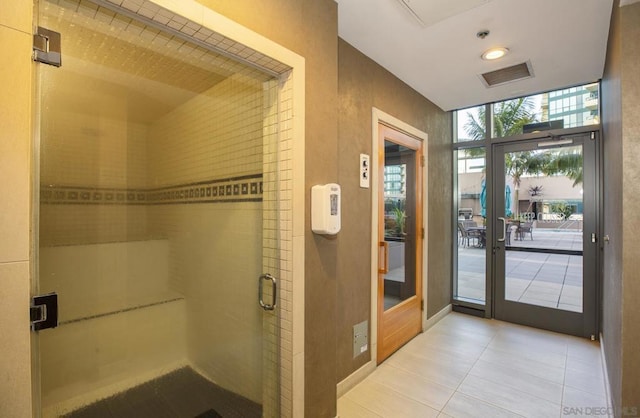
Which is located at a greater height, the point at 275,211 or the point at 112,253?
the point at 275,211

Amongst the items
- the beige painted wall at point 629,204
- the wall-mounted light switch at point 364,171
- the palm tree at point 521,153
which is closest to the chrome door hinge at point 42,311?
the wall-mounted light switch at point 364,171

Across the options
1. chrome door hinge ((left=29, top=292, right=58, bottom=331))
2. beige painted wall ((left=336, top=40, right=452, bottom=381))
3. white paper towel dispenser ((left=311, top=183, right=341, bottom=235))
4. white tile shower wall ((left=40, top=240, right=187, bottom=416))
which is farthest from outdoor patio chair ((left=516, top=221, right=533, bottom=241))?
chrome door hinge ((left=29, top=292, right=58, bottom=331))

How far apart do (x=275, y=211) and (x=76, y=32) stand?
119 cm

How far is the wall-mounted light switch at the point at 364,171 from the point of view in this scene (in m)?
2.61

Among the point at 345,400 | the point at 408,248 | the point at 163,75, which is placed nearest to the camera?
the point at 163,75

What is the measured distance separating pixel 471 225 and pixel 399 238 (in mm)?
1569

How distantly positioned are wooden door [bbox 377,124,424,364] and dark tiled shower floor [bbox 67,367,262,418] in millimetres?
1448

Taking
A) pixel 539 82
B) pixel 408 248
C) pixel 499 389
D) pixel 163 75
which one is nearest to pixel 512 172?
pixel 539 82

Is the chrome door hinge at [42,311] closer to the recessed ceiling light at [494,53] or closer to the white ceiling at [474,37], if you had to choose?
the white ceiling at [474,37]

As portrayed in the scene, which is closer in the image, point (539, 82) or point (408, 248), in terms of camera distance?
point (539, 82)

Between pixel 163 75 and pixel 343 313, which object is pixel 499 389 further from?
pixel 163 75

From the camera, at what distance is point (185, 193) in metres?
2.12

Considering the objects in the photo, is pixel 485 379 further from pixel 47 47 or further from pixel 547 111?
pixel 47 47

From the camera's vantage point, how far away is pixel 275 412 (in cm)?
179
